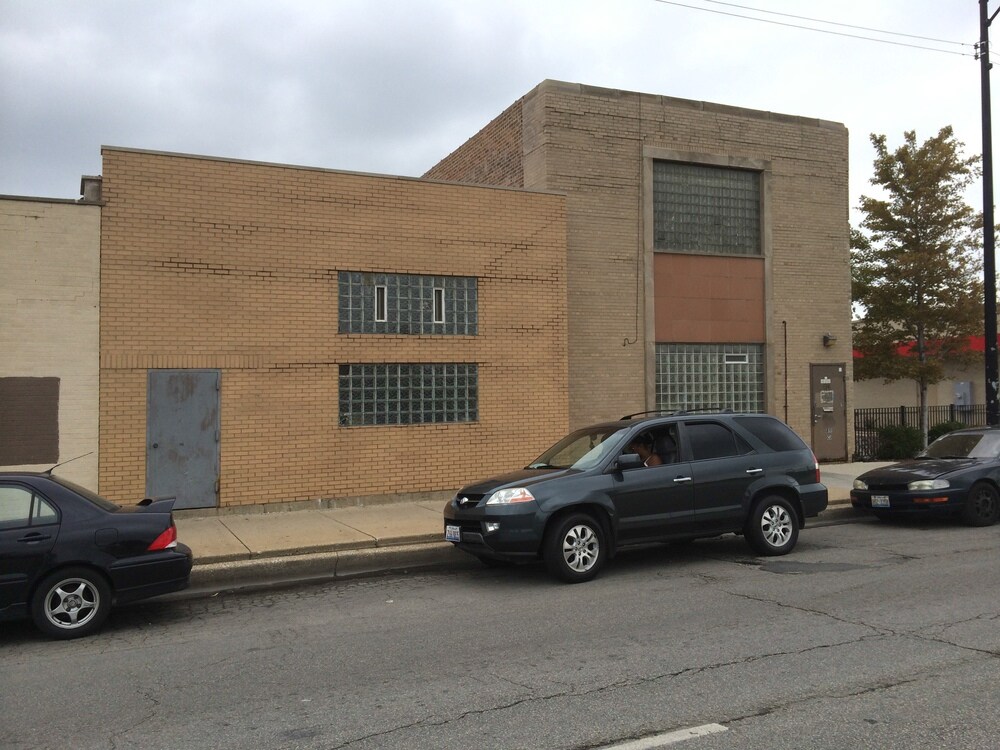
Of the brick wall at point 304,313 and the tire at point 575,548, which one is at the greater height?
the brick wall at point 304,313

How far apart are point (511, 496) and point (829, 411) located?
11.6 meters

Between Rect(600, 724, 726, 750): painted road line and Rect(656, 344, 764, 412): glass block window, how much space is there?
38.9 ft

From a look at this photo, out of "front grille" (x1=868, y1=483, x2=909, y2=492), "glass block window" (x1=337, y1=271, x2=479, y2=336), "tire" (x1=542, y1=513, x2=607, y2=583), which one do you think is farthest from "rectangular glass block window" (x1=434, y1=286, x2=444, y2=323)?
"front grille" (x1=868, y1=483, x2=909, y2=492)

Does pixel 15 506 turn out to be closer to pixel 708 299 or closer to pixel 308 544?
pixel 308 544

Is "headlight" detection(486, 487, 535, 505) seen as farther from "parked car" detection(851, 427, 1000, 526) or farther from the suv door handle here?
"parked car" detection(851, 427, 1000, 526)

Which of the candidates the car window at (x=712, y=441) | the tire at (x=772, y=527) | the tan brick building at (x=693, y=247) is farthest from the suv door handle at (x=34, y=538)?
the tan brick building at (x=693, y=247)

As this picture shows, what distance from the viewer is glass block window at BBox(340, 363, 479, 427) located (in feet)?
44.0

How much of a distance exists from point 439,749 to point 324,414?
29.8 ft

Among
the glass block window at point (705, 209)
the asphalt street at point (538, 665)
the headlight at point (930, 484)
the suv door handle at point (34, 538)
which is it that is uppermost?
the glass block window at point (705, 209)

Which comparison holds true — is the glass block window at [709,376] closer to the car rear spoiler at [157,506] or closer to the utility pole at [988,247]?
the utility pole at [988,247]

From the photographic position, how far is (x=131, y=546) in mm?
7207

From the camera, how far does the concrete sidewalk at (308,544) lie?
363 inches

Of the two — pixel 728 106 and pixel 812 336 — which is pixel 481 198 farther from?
pixel 812 336

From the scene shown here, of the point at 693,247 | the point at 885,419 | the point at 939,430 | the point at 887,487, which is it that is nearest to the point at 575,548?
the point at 887,487
